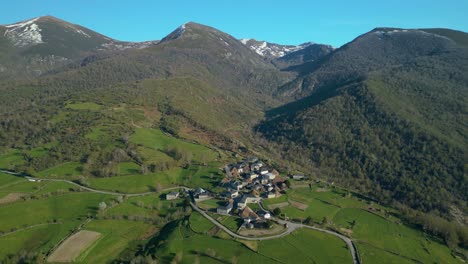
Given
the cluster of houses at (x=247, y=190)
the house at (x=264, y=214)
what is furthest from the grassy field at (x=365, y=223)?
the house at (x=264, y=214)

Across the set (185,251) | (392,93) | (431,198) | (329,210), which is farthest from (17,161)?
(392,93)

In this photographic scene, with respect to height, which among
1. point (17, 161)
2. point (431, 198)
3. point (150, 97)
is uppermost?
point (150, 97)

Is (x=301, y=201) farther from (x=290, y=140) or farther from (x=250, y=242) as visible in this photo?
(x=290, y=140)

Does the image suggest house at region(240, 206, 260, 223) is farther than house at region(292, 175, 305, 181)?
No

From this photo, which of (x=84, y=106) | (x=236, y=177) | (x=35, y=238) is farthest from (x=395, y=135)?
(x=84, y=106)

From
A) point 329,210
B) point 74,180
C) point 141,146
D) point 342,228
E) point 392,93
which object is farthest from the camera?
point 392,93

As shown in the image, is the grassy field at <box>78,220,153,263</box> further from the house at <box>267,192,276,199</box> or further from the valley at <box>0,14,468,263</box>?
the house at <box>267,192,276,199</box>

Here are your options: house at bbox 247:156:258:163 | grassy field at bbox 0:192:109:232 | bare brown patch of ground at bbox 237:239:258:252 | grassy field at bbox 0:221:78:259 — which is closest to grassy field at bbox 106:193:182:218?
grassy field at bbox 0:192:109:232
